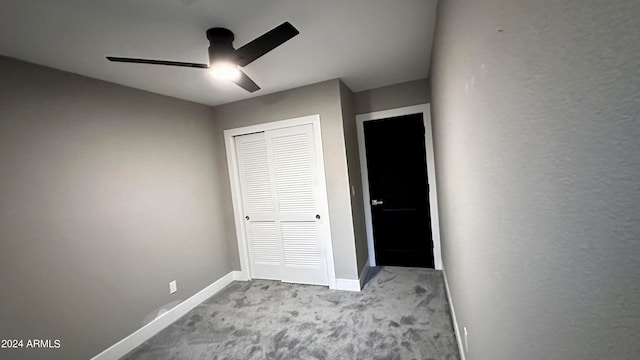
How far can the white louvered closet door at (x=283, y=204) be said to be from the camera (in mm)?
3006

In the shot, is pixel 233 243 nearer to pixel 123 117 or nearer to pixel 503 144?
pixel 123 117

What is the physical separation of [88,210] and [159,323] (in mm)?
1310

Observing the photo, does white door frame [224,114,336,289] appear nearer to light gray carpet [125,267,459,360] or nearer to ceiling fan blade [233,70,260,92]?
light gray carpet [125,267,459,360]

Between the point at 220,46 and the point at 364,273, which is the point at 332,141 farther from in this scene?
the point at 364,273

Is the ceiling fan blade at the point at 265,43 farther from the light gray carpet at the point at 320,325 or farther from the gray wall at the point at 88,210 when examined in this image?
the light gray carpet at the point at 320,325

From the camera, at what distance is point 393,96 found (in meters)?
3.15

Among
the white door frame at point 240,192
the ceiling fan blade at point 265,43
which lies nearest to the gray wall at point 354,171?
the white door frame at point 240,192

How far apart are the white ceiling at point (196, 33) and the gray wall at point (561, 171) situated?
1.05 m

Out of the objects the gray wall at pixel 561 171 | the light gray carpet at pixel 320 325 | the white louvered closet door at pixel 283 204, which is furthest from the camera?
the white louvered closet door at pixel 283 204

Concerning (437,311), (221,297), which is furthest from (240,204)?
(437,311)

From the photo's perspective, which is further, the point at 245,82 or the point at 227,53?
the point at 245,82

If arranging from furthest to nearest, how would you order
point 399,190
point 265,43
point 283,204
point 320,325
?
point 399,190, point 283,204, point 320,325, point 265,43

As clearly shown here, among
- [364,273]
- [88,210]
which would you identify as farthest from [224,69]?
[364,273]

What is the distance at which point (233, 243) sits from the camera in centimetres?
346
